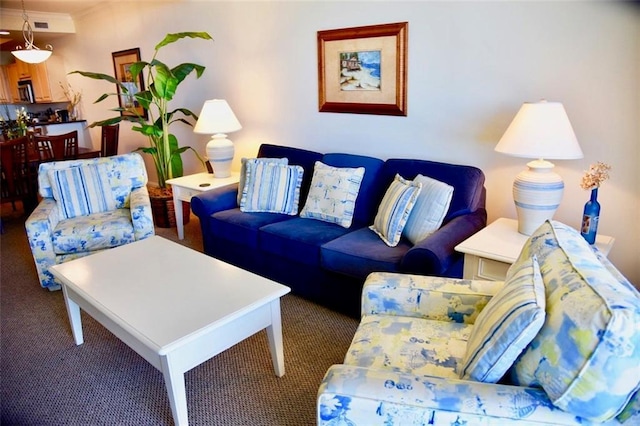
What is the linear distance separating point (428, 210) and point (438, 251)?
399 millimetres

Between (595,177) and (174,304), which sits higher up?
(595,177)

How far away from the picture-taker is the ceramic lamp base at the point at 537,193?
2.26m

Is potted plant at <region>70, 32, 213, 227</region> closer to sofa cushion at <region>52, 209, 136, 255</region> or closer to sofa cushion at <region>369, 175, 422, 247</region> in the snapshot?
sofa cushion at <region>52, 209, 136, 255</region>

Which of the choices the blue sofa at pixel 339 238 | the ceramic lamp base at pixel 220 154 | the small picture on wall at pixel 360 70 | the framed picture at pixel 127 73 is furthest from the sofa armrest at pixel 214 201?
the framed picture at pixel 127 73

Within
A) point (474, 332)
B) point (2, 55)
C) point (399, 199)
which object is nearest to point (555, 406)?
point (474, 332)

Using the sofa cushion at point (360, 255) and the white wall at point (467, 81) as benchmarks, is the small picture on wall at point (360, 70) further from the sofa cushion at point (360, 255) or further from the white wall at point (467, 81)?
the sofa cushion at point (360, 255)

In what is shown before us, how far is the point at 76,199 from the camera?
350 centimetres

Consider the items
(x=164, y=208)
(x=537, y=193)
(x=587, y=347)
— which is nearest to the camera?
(x=587, y=347)

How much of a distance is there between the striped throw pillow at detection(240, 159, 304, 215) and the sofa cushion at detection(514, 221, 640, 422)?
222 cm

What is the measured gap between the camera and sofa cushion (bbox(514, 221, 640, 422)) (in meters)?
1.02

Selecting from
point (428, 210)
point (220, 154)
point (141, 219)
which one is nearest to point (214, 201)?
point (141, 219)

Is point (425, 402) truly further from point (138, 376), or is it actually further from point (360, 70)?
point (360, 70)

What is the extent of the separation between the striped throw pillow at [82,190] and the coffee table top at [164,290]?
1076mm

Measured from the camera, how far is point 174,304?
2.00 metres
